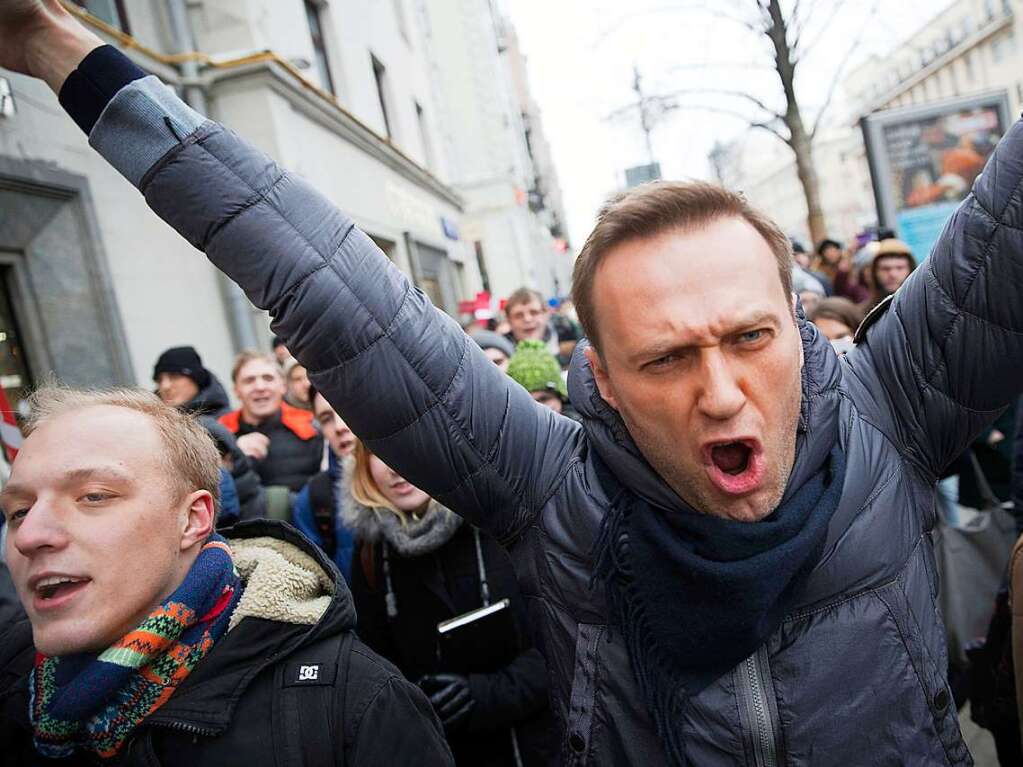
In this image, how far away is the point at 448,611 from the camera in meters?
2.29

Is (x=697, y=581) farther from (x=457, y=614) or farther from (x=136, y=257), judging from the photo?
(x=136, y=257)

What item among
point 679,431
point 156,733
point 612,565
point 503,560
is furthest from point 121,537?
point 503,560

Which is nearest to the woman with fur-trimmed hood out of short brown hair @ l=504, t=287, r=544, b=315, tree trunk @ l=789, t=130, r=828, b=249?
short brown hair @ l=504, t=287, r=544, b=315

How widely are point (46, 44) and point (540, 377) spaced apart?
8.56ft

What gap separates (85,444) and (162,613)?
0.35 m

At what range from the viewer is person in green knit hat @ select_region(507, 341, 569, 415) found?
3566mm

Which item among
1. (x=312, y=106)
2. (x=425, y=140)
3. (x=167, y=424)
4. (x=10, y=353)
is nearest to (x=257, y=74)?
(x=312, y=106)

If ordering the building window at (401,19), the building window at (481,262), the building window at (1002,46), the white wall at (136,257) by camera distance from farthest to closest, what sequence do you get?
the building window at (1002,46), the building window at (481,262), the building window at (401,19), the white wall at (136,257)

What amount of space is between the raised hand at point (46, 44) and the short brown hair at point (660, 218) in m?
0.90

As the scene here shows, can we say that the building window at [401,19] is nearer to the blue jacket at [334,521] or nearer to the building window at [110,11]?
the building window at [110,11]

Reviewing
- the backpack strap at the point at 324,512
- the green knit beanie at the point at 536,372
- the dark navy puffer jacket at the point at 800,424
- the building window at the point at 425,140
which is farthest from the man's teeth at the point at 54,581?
the building window at the point at 425,140

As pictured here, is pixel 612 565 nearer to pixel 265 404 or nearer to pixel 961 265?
pixel 961 265

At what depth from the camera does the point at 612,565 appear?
1.31m

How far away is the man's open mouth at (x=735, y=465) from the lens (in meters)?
1.24
